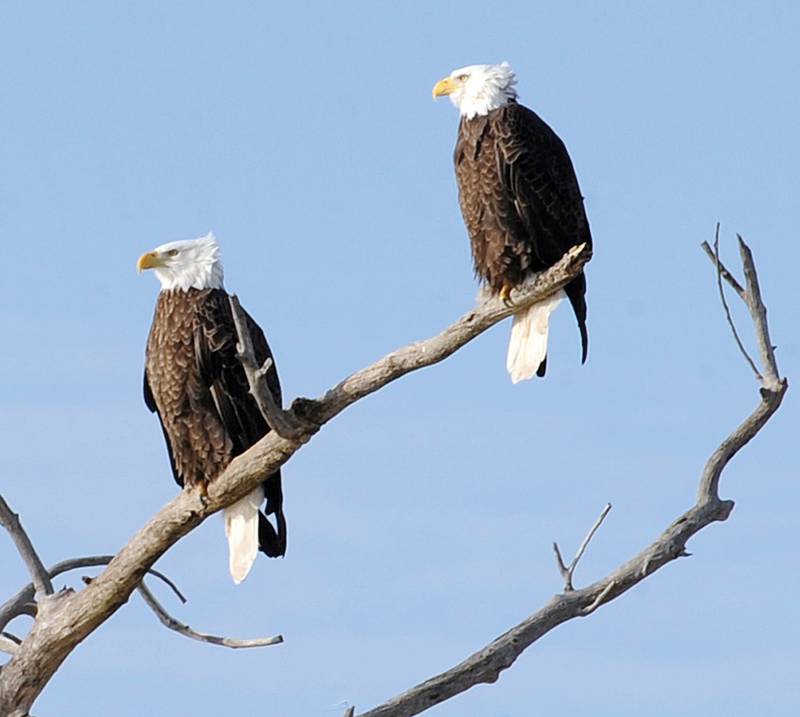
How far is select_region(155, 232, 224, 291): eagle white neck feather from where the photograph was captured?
6328 mm

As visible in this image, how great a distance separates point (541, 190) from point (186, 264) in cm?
130

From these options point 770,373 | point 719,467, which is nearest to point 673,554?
point 719,467

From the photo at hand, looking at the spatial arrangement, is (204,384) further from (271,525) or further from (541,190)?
(541,190)

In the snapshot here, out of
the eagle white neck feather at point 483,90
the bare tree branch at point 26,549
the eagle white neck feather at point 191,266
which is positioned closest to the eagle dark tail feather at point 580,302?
the eagle white neck feather at point 483,90

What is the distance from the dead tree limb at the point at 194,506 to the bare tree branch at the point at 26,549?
16cm

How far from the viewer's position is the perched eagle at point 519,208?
6320 mm

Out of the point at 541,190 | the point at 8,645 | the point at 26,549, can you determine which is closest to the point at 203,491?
the point at 26,549

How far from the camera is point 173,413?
251 inches

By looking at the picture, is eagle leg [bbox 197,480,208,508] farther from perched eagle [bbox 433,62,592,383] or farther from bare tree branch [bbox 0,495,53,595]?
perched eagle [bbox 433,62,592,383]

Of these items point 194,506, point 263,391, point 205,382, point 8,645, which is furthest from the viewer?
point 8,645

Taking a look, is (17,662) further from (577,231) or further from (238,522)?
(577,231)

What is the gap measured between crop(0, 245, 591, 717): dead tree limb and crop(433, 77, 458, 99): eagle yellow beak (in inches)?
37.6

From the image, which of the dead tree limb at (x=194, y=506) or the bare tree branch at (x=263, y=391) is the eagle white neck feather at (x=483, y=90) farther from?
the bare tree branch at (x=263, y=391)

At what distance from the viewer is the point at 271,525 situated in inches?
254
